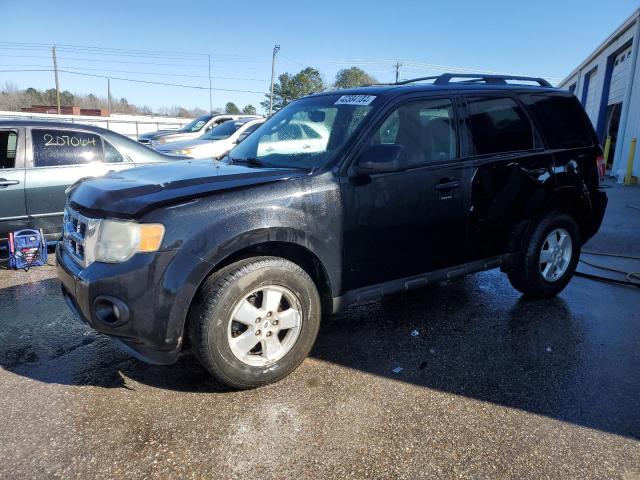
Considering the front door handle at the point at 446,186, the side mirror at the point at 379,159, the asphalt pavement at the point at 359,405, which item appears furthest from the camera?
the front door handle at the point at 446,186

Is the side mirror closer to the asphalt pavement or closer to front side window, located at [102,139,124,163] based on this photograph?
the asphalt pavement

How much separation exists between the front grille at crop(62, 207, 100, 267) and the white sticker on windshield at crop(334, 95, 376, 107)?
6.54ft

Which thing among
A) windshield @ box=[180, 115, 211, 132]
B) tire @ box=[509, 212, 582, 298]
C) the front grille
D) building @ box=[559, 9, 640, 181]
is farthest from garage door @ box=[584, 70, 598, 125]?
the front grille

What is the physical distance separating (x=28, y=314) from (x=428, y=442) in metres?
3.54

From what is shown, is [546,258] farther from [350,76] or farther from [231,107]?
[231,107]

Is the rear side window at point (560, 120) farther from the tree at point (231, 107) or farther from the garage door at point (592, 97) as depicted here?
the tree at point (231, 107)

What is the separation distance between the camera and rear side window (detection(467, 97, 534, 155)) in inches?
155

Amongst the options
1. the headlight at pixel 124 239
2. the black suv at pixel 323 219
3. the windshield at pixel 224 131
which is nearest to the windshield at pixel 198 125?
the windshield at pixel 224 131

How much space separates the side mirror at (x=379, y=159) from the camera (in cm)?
319

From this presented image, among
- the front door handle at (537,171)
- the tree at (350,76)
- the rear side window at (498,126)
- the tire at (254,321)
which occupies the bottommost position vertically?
the tire at (254,321)

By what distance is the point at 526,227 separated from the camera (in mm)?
4316

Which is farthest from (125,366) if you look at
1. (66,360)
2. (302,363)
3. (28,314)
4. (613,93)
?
(613,93)

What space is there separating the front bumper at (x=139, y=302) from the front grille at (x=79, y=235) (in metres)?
0.13

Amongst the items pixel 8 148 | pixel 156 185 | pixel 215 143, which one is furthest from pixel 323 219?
pixel 215 143
